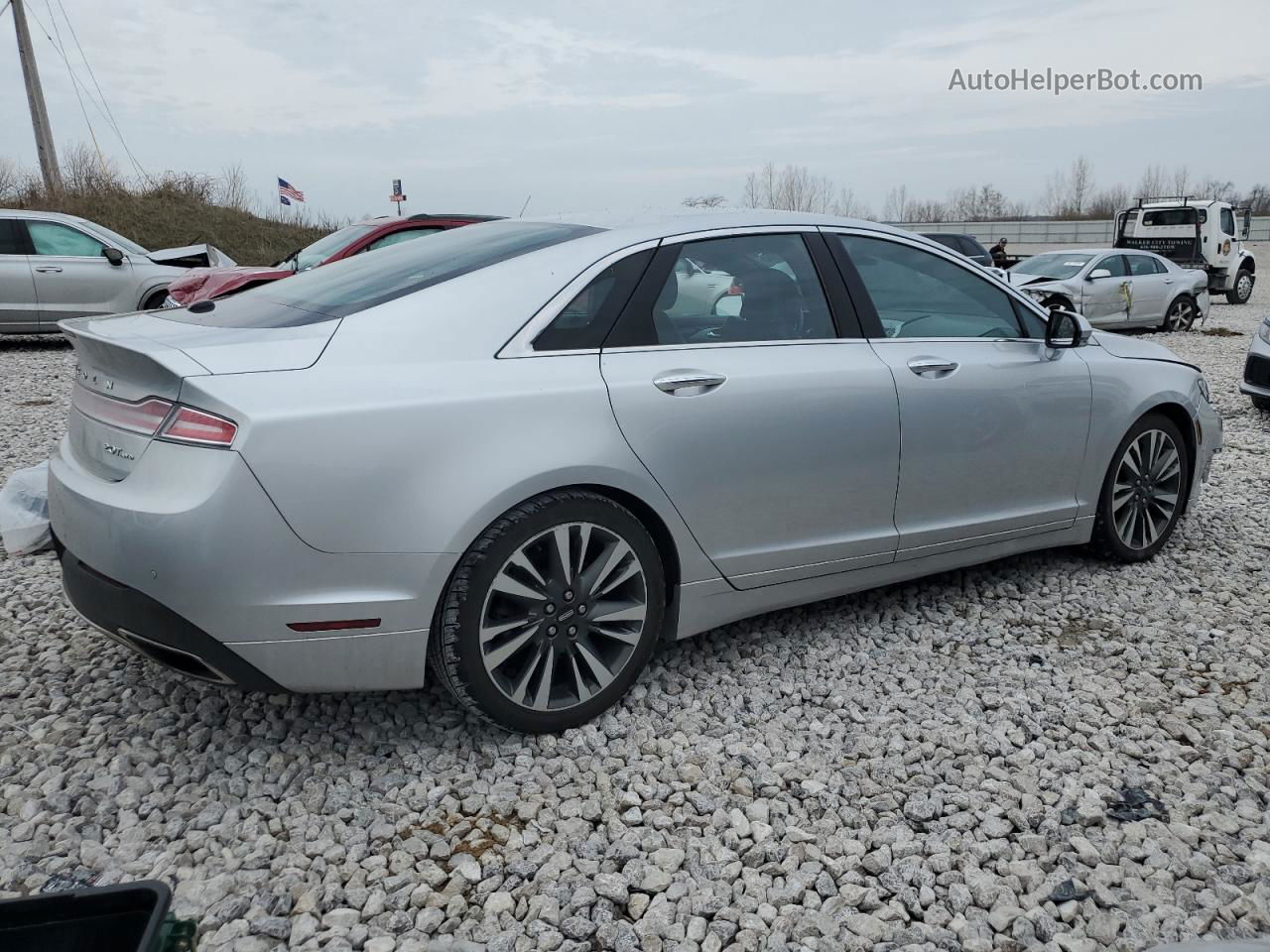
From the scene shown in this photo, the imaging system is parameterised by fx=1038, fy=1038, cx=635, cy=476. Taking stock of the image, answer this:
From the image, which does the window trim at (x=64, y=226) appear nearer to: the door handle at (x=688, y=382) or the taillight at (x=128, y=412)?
the taillight at (x=128, y=412)

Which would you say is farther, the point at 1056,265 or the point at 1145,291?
the point at 1145,291

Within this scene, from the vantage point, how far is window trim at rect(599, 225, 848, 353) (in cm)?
318

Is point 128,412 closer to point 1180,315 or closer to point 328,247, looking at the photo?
point 328,247

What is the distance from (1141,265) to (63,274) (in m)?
14.6

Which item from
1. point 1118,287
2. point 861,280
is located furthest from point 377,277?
point 1118,287

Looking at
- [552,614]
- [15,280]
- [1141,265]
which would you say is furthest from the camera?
[1141,265]

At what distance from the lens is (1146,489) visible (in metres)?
4.66

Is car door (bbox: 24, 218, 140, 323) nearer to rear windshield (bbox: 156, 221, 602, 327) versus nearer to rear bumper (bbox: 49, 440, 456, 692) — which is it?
rear windshield (bbox: 156, 221, 602, 327)

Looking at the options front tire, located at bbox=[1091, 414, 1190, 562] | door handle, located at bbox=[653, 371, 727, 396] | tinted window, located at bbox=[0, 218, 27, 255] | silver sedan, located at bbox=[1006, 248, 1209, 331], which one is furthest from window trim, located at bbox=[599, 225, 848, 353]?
silver sedan, located at bbox=[1006, 248, 1209, 331]

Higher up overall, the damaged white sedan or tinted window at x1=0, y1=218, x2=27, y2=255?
tinted window at x1=0, y1=218, x2=27, y2=255

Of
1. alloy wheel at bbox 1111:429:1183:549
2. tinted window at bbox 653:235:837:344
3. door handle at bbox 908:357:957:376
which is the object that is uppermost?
tinted window at bbox 653:235:837:344

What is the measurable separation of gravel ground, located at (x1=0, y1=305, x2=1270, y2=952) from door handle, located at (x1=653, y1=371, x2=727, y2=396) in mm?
1024

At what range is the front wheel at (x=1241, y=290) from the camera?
21641 mm

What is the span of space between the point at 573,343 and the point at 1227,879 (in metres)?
2.17
